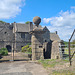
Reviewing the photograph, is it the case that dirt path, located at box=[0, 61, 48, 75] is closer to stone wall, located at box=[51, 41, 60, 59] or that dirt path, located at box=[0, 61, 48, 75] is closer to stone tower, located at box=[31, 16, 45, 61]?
stone tower, located at box=[31, 16, 45, 61]

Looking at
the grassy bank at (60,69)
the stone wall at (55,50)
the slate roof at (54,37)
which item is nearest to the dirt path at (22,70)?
the grassy bank at (60,69)

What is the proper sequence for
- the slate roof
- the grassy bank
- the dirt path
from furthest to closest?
the slate roof, the dirt path, the grassy bank

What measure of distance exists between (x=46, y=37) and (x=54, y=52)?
25.8m

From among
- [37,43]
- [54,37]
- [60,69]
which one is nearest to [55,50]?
[37,43]

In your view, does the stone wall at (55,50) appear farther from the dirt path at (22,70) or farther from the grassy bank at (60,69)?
the dirt path at (22,70)

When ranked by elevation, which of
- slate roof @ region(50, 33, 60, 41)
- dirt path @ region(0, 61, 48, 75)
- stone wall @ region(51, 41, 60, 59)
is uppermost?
slate roof @ region(50, 33, 60, 41)

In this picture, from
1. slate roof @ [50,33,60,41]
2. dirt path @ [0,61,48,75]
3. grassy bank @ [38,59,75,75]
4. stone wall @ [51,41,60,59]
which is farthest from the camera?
slate roof @ [50,33,60,41]

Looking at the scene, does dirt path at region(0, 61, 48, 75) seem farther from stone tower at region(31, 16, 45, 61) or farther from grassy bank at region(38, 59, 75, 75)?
stone tower at region(31, 16, 45, 61)

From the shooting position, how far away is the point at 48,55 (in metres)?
8.14

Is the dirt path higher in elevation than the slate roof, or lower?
lower

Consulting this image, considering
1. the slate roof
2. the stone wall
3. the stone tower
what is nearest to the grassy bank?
the stone wall

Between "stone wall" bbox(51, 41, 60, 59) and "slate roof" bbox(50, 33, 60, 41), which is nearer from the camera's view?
"stone wall" bbox(51, 41, 60, 59)

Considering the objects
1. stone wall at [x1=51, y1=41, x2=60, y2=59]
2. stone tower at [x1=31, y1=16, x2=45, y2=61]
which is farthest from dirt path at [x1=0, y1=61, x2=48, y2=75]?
stone wall at [x1=51, y1=41, x2=60, y2=59]

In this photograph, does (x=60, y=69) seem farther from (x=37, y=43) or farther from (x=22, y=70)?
(x=37, y=43)
